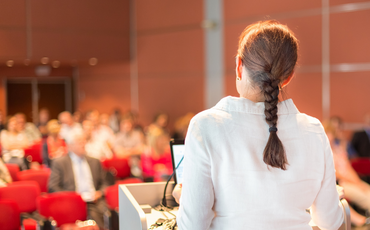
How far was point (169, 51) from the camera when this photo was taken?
955 cm

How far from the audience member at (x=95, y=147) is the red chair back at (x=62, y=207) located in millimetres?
3522

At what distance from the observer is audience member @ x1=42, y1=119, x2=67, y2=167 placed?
6.97 metres

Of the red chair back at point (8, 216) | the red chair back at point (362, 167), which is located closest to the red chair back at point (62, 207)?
the red chair back at point (8, 216)

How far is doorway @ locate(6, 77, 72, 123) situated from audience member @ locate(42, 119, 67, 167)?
4.32m

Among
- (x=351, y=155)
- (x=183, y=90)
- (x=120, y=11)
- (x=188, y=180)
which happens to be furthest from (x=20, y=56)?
(x=188, y=180)

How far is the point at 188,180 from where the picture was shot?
1.12 meters

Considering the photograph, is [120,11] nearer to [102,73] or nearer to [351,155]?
[102,73]

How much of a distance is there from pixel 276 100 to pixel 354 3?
6506mm

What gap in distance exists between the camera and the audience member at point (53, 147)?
274 inches

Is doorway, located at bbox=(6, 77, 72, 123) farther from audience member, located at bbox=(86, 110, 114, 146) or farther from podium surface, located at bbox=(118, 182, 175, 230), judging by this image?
podium surface, located at bbox=(118, 182, 175, 230)

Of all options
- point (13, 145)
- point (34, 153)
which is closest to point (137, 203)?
point (13, 145)

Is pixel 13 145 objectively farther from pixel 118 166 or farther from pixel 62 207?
pixel 62 207

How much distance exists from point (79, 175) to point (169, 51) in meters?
5.41

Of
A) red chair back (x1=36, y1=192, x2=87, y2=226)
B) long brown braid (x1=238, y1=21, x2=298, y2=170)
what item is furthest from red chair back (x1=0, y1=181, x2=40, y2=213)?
long brown braid (x1=238, y1=21, x2=298, y2=170)
